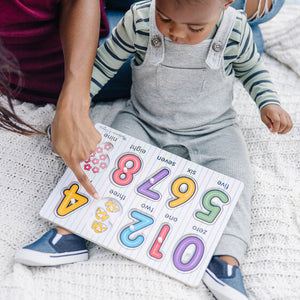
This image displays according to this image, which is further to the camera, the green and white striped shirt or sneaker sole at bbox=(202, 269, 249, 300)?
the green and white striped shirt

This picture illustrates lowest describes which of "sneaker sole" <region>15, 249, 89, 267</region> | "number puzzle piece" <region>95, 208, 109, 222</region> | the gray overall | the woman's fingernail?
"sneaker sole" <region>15, 249, 89, 267</region>

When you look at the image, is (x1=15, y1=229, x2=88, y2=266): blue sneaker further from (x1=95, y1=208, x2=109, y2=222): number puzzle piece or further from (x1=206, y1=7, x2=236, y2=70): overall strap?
(x1=206, y1=7, x2=236, y2=70): overall strap

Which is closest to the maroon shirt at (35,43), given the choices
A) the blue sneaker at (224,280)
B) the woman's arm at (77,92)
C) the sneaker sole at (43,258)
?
the woman's arm at (77,92)

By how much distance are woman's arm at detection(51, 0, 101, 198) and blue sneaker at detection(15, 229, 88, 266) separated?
102mm

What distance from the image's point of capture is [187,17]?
0.67m

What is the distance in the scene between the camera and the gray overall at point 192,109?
82cm

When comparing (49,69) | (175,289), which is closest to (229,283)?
(175,289)

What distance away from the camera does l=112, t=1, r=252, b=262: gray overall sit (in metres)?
0.82

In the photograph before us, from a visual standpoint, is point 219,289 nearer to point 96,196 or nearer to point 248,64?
point 96,196

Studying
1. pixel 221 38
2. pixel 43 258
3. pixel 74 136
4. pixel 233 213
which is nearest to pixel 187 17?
pixel 221 38

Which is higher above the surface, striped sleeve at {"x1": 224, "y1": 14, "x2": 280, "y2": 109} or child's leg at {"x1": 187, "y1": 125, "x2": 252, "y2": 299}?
striped sleeve at {"x1": 224, "y1": 14, "x2": 280, "y2": 109}

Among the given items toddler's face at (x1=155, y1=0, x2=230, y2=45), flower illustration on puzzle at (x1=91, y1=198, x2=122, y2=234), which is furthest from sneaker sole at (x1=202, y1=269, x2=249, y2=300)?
toddler's face at (x1=155, y1=0, x2=230, y2=45)

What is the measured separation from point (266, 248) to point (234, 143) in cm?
23

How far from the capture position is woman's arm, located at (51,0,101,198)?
719mm
